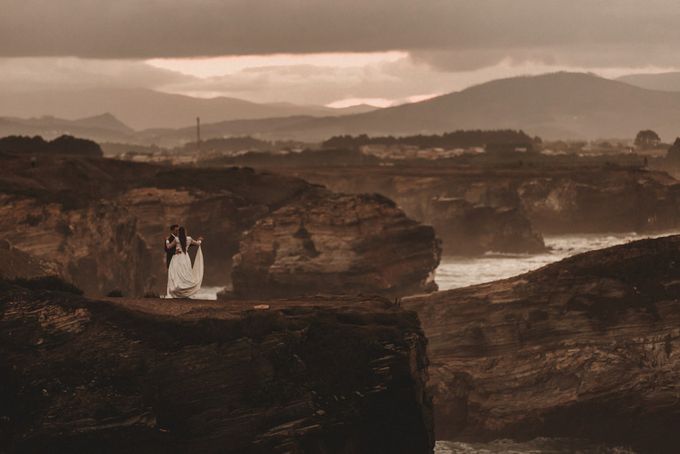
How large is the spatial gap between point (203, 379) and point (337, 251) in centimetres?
3119

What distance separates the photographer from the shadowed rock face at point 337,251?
52.2m

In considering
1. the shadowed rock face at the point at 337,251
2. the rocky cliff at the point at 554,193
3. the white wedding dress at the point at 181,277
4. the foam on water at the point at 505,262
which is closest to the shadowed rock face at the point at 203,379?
the white wedding dress at the point at 181,277

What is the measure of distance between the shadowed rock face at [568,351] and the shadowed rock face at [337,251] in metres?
17.3

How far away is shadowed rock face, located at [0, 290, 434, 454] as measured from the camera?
823 inches

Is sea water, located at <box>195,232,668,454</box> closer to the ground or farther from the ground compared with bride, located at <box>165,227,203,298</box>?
closer to the ground

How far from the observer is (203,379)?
2189 centimetres

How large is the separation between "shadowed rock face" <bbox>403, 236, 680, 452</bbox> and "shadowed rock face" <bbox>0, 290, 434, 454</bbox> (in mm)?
7917

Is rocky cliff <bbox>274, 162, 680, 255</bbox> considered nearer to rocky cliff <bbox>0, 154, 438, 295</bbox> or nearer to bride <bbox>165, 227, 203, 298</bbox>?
rocky cliff <bbox>0, 154, 438, 295</bbox>

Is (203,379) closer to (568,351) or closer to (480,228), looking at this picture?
(568,351)

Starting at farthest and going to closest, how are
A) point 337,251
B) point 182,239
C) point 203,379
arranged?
1. point 337,251
2. point 182,239
3. point 203,379

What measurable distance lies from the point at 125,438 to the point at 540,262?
54.8 metres

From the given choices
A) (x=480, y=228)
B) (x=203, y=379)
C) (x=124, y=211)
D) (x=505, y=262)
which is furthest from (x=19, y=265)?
(x=480, y=228)

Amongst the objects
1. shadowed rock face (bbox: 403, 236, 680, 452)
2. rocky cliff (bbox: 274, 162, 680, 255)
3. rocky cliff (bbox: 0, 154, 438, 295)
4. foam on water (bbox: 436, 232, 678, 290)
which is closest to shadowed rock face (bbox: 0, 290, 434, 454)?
shadowed rock face (bbox: 403, 236, 680, 452)

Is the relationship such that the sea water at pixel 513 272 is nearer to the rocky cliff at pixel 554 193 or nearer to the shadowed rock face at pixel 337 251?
the rocky cliff at pixel 554 193
